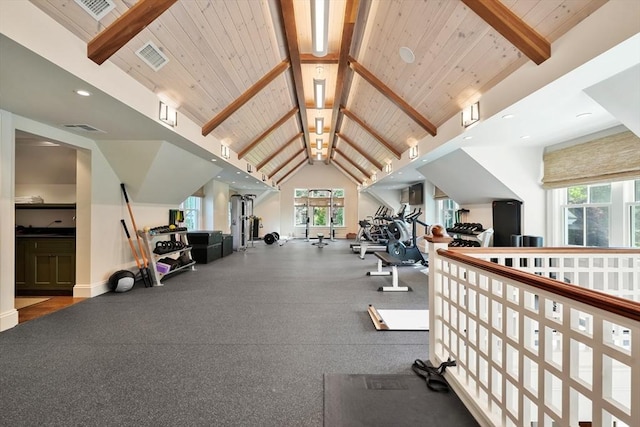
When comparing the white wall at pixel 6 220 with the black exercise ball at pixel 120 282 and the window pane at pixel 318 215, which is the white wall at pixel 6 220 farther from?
the window pane at pixel 318 215

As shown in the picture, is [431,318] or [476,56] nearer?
[431,318]

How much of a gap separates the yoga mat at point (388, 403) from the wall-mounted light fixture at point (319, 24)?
136 inches

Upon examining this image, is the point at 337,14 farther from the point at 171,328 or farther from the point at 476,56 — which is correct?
the point at 171,328

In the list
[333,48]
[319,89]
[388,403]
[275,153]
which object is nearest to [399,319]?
[388,403]

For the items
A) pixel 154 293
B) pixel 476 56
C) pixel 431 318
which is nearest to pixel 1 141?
pixel 154 293

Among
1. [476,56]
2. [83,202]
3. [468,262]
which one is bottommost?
[468,262]

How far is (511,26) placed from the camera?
2.59m

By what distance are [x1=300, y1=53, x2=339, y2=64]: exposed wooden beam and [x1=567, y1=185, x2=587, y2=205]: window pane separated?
4481 mm

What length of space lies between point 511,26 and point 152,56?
3.50 metres

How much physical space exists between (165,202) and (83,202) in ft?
6.44

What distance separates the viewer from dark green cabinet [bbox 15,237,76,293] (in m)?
4.60

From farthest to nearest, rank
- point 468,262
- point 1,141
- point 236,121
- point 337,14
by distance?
point 236,121 → point 337,14 → point 1,141 → point 468,262

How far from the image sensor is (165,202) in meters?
6.45

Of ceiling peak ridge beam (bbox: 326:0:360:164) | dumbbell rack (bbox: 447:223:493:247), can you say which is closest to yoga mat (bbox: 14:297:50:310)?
ceiling peak ridge beam (bbox: 326:0:360:164)
